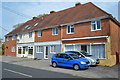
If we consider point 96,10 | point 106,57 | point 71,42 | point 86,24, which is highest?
point 96,10

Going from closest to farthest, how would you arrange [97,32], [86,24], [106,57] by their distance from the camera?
[106,57]
[97,32]
[86,24]

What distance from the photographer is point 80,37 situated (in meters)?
18.2

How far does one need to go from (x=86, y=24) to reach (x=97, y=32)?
1.96m

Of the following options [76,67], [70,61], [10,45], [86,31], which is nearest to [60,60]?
[70,61]

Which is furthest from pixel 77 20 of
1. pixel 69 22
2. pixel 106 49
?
pixel 106 49

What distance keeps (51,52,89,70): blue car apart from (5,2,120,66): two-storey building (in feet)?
13.2

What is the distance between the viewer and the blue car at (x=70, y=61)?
41.5 ft

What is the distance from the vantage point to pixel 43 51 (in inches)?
933

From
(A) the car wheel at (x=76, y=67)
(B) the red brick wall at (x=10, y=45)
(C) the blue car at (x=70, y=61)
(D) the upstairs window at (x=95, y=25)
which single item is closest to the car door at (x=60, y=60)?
(C) the blue car at (x=70, y=61)

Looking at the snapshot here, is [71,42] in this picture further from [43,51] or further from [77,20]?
[43,51]

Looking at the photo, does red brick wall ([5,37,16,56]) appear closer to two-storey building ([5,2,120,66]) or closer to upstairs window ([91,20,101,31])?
two-storey building ([5,2,120,66])

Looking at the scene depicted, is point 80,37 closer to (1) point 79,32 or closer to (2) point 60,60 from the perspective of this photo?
(1) point 79,32

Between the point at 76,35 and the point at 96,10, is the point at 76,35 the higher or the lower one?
the lower one

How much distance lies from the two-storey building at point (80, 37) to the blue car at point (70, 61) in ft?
13.2
